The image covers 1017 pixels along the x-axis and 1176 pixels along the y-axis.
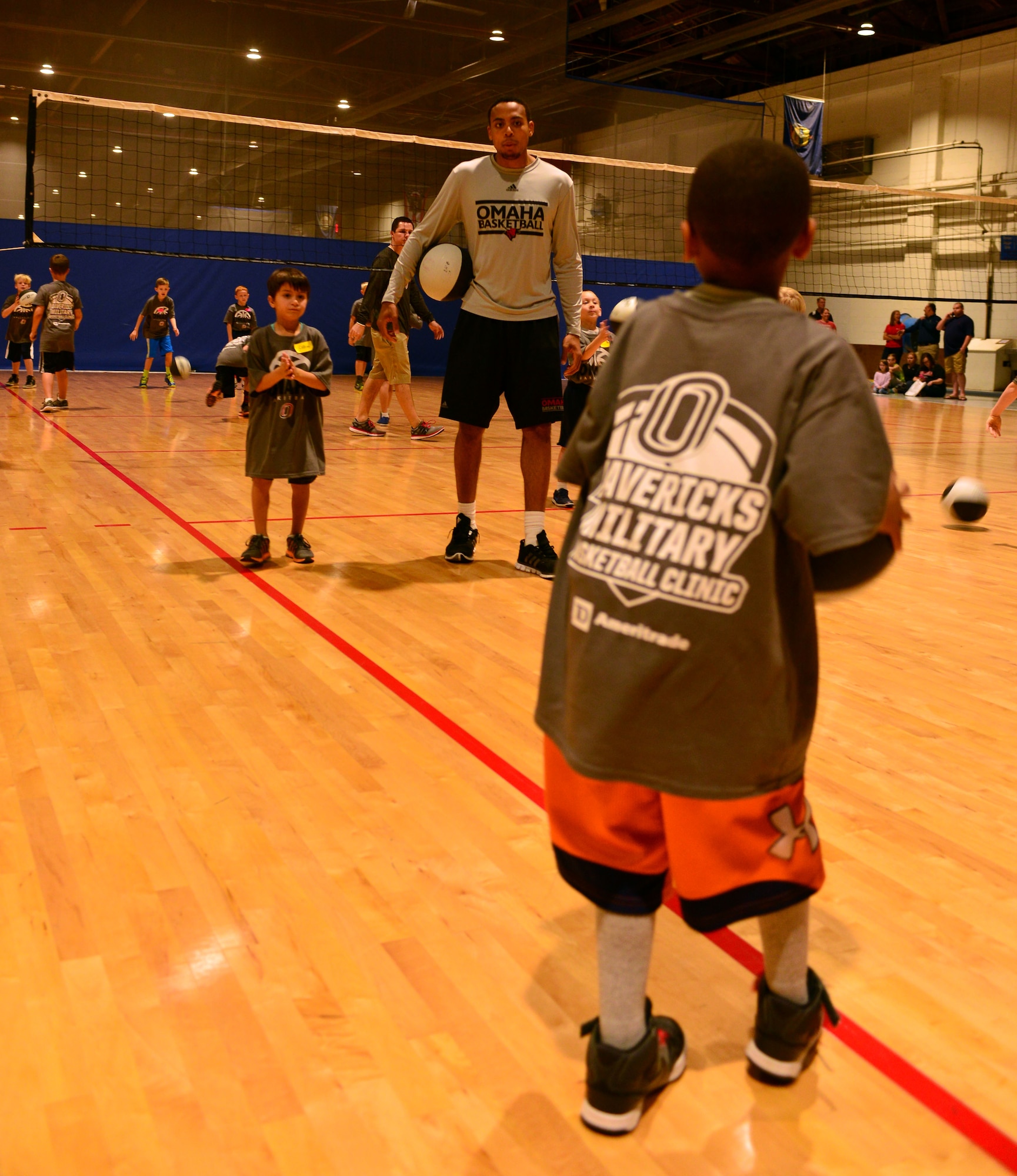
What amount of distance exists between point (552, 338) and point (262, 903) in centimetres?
327

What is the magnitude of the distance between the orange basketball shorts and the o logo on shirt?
422 mm

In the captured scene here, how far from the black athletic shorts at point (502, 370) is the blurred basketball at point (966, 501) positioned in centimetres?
236

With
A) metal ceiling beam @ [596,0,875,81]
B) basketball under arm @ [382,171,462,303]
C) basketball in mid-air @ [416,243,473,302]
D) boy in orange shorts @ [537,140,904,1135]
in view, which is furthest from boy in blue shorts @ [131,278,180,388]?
boy in orange shorts @ [537,140,904,1135]

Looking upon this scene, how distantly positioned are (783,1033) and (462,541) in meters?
3.51

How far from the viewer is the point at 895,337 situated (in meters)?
18.9

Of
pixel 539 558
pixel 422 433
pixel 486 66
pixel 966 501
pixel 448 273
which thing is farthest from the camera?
pixel 486 66

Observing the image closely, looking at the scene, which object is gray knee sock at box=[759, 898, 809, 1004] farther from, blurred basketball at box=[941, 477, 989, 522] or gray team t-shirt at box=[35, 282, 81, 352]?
gray team t-shirt at box=[35, 282, 81, 352]

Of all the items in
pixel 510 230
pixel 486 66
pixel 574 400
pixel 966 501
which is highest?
pixel 486 66

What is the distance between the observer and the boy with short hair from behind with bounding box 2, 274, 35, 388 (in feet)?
41.9

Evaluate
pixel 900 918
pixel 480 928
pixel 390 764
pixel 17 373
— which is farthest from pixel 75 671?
pixel 17 373

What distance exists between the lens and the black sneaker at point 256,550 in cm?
471

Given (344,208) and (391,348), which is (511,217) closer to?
(391,348)

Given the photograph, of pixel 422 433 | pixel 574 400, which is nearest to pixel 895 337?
pixel 422 433

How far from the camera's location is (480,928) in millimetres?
2012
